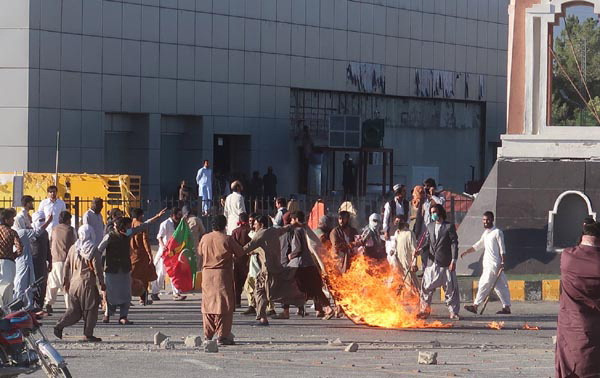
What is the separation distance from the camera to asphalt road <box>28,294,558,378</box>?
14.5 meters

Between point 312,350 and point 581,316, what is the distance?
509cm

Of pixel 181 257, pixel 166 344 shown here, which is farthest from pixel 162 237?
pixel 166 344

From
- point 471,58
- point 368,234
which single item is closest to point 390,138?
point 471,58

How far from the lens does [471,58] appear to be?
6141cm

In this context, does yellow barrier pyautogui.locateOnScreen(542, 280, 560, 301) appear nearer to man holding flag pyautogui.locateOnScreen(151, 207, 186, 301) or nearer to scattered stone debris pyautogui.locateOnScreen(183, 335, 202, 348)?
man holding flag pyautogui.locateOnScreen(151, 207, 186, 301)

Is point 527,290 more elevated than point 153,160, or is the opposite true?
point 153,160

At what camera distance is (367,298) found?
19266mm

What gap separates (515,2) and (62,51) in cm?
2041

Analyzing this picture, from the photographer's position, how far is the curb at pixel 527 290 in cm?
2309

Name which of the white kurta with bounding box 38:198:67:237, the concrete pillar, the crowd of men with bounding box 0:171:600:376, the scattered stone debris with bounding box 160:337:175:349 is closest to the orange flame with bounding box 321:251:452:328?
the crowd of men with bounding box 0:171:600:376

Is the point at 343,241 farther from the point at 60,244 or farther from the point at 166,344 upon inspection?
the point at 166,344

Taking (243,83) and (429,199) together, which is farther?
(243,83)

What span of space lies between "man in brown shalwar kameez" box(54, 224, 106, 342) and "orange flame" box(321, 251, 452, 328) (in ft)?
11.2

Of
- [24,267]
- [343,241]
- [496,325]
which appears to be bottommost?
[496,325]
